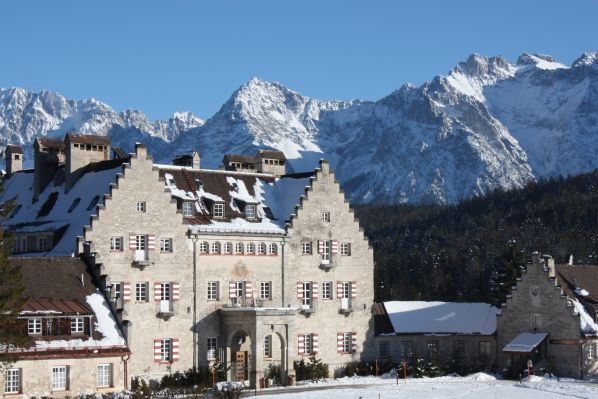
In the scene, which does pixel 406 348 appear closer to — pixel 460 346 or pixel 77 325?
pixel 460 346

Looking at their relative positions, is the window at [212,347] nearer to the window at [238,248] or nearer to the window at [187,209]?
the window at [238,248]

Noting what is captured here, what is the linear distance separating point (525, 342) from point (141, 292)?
2754cm

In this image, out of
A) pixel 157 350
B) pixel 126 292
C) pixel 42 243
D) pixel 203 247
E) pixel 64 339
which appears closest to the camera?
pixel 64 339

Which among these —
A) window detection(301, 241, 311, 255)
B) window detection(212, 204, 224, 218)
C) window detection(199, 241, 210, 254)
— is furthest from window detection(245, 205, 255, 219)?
window detection(199, 241, 210, 254)

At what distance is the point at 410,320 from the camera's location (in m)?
84.9

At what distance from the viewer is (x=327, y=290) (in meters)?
82.1

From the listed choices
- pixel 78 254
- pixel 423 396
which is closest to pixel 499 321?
pixel 423 396

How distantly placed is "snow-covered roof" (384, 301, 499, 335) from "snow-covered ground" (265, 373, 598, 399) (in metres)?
6.68

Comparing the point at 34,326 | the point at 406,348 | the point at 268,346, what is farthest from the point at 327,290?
the point at 34,326

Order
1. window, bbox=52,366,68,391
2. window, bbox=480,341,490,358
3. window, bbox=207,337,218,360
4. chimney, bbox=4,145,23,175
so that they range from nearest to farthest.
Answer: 1. window, bbox=52,366,68,391
2. window, bbox=207,337,218,360
3. window, bbox=480,341,490,358
4. chimney, bbox=4,145,23,175

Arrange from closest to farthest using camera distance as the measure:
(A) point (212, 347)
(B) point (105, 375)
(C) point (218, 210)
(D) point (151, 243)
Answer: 1. (B) point (105, 375)
2. (D) point (151, 243)
3. (A) point (212, 347)
4. (C) point (218, 210)

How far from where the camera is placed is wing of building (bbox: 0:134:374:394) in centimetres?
7119

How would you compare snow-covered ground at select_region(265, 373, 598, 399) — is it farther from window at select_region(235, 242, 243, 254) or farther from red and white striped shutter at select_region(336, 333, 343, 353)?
window at select_region(235, 242, 243, 254)

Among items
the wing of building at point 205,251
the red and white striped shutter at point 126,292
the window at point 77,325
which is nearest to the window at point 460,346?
the wing of building at point 205,251
